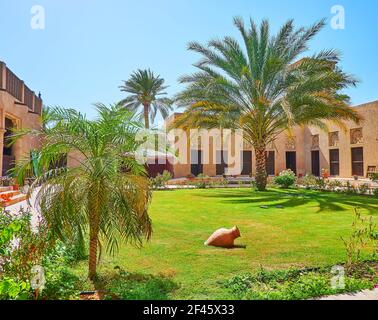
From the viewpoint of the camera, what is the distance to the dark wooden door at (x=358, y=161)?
27078 millimetres

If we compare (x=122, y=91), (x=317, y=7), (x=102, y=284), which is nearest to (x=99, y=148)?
(x=102, y=284)

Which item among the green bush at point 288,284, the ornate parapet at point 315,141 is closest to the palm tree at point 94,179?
the green bush at point 288,284

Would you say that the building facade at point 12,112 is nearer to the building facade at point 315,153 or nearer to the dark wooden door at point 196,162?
the building facade at point 315,153

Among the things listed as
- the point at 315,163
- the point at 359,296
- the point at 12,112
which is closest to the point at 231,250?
the point at 359,296

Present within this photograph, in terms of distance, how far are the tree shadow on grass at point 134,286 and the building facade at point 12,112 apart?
12283mm

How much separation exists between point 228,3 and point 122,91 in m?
24.3

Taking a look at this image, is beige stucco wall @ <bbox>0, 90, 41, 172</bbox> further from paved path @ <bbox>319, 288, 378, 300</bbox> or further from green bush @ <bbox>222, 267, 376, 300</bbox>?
paved path @ <bbox>319, 288, 378, 300</bbox>

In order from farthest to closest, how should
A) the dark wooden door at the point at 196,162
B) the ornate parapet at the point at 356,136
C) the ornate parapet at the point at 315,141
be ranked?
the ornate parapet at the point at 315,141 < the dark wooden door at the point at 196,162 < the ornate parapet at the point at 356,136

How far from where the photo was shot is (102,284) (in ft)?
13.9

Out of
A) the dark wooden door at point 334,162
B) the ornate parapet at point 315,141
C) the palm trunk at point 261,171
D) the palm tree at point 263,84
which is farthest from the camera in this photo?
the ornate parapet at point 315,141

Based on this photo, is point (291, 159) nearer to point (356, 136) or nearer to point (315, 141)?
point (315, 141)

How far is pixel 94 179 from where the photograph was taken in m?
4.16

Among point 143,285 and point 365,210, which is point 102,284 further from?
point 365,210

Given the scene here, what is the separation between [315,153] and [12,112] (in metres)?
28.5
